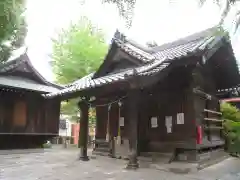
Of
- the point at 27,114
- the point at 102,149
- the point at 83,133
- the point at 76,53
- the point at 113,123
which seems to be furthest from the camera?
the point at 76,53

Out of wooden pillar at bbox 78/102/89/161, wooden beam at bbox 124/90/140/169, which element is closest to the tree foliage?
wooden beam at bbox 124/90/140/169

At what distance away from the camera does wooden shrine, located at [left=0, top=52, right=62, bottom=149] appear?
12141 mm

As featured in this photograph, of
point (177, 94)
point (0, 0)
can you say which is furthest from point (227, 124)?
point (0, 0)

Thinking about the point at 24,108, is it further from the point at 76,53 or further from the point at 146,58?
the point at 146,58

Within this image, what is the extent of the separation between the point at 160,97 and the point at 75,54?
9891mm

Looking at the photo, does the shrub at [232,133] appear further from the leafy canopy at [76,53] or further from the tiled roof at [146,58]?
the leafy canopy at [76,53]

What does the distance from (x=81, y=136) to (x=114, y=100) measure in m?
2.06

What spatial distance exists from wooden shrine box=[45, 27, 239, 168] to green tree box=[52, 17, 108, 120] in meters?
6.47

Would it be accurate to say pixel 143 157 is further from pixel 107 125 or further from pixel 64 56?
pixel 64 56

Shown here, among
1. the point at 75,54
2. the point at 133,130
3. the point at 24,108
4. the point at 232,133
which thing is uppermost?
the point at 75,54

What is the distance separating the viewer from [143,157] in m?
8.39

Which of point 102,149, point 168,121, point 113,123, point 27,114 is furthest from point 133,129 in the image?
point 27,114

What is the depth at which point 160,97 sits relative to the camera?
8578 mm

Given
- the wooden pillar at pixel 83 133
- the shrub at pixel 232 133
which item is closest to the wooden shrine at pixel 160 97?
the wooden pillar at pixel 83 133
